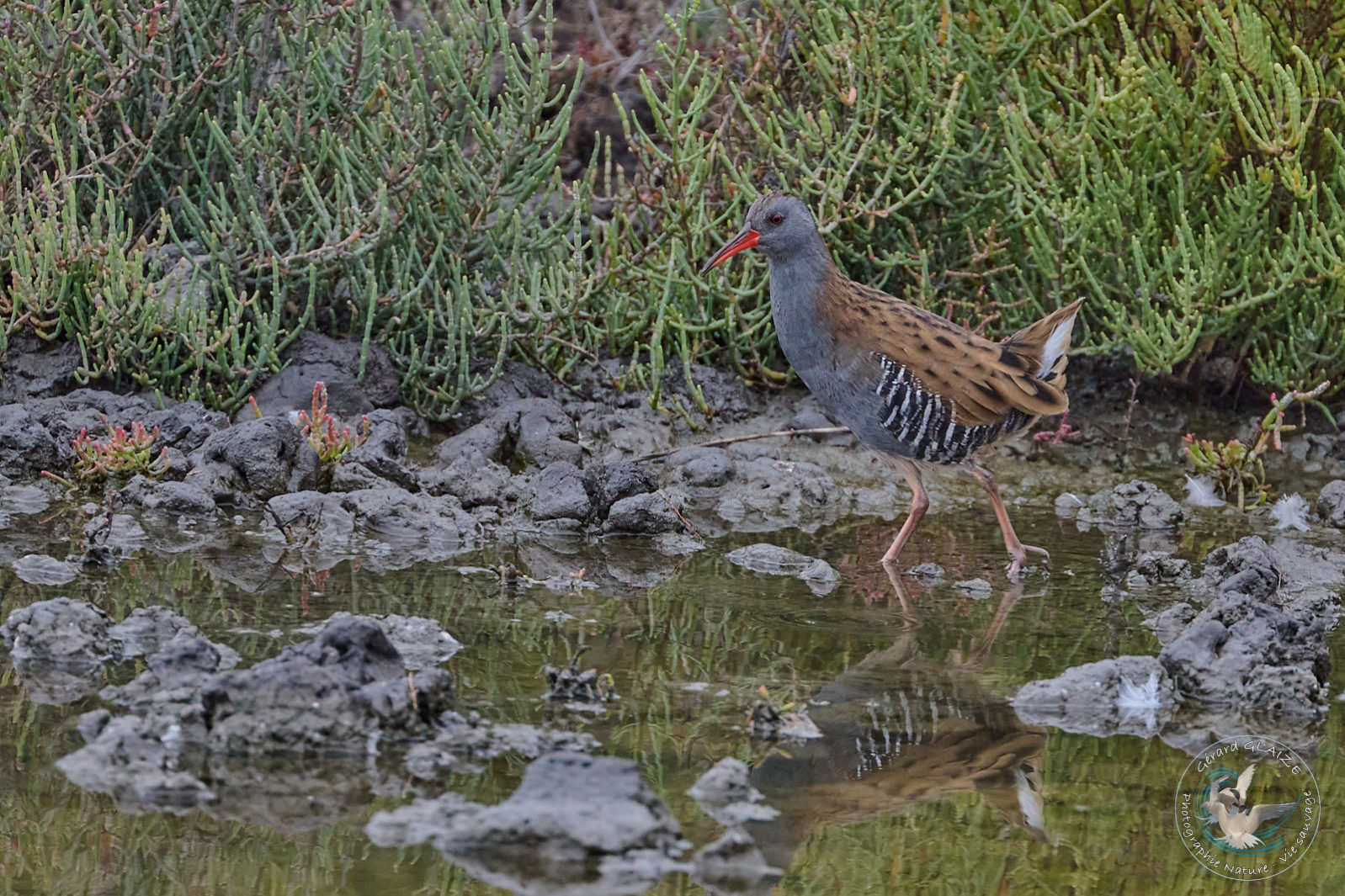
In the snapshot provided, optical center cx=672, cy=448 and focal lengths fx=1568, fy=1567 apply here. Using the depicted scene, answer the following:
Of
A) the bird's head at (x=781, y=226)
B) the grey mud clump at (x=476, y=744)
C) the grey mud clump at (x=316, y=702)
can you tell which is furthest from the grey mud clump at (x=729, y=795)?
the bird's head at (x=781, y=226)

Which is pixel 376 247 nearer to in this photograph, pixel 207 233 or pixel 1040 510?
pixel 207 233

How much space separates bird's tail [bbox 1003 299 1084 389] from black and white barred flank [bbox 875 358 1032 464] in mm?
256

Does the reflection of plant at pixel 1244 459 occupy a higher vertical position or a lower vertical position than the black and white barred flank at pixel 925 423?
lower

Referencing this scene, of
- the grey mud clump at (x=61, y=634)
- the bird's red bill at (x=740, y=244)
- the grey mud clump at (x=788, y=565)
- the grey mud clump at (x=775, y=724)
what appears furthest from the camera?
the bird's red bill at (x=740, y=244)

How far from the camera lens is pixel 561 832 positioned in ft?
10.7

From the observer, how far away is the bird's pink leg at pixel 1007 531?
5.85 meters

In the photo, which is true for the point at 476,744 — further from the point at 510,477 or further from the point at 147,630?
the point at 510,477

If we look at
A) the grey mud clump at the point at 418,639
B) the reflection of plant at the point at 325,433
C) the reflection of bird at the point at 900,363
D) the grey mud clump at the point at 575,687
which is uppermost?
the reflection of bird at the point at 900,363

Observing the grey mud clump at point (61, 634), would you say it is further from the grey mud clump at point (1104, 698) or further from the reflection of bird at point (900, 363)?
the reflection of bird at point (900, 363)

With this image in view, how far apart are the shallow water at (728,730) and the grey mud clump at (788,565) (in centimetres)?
6

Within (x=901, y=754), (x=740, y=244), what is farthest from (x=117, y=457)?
(x=901, y=754)

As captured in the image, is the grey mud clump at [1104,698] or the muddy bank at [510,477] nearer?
the grey mud clump at [1104,698]

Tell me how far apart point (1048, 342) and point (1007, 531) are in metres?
0.81

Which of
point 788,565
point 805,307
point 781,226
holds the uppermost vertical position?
point 781,226
